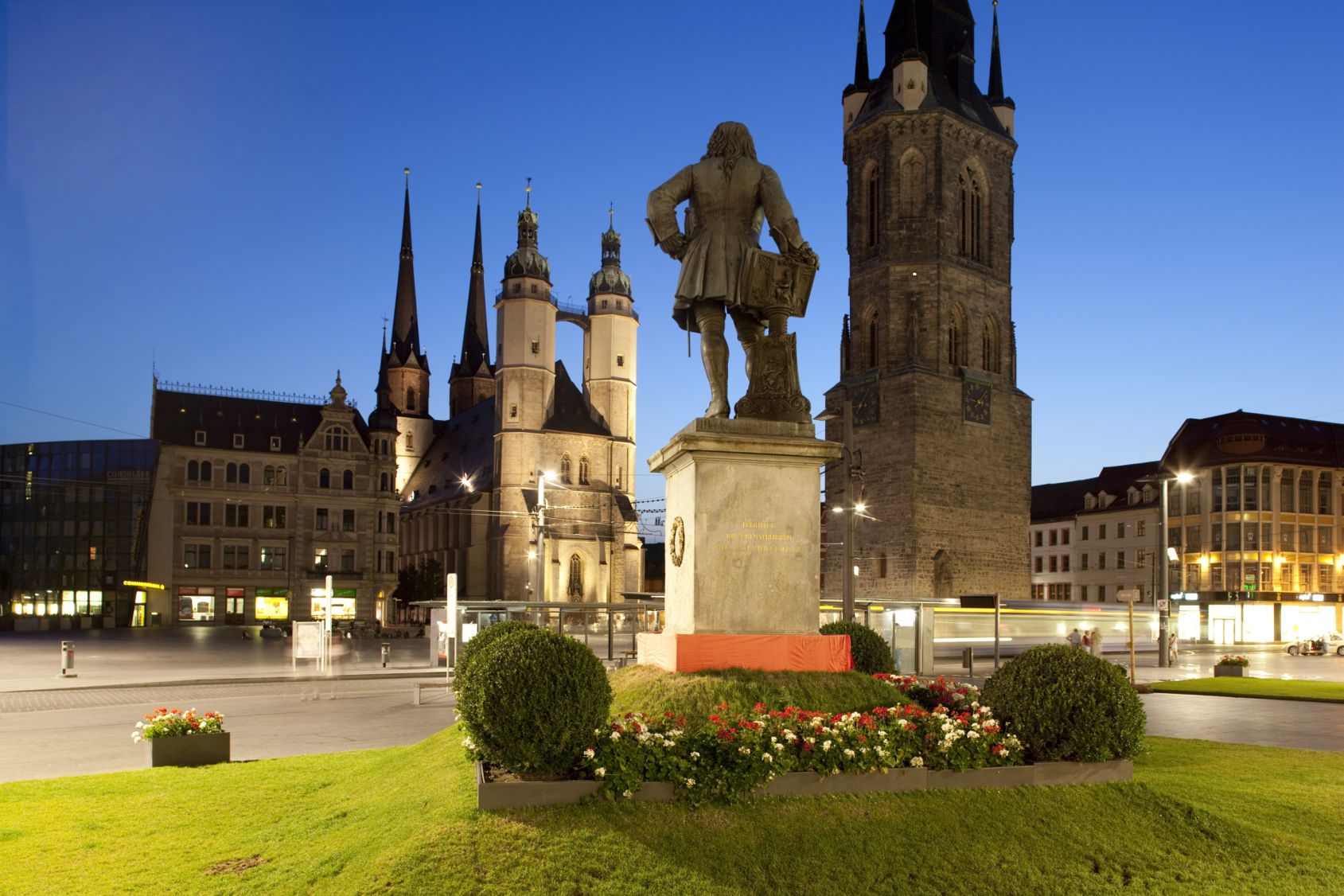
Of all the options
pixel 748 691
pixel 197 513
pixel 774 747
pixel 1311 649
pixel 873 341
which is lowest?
pixel 1311 649

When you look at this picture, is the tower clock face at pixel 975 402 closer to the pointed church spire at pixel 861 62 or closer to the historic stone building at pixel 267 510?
the pointed church spire at pixel 861 62

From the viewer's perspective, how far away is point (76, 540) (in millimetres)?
80438

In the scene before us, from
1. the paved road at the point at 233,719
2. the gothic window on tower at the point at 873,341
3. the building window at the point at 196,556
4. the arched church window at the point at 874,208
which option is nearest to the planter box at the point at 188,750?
the paved road at the point at 233,719

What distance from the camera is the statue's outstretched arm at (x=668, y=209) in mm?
10469

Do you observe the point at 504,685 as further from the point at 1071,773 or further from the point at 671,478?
the point at 1071,773

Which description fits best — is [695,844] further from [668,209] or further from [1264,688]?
[1264,688]

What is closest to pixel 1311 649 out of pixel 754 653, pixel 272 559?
pixel 754 653

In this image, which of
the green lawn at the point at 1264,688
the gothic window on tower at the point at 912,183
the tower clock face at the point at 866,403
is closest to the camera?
the green lawn at the point at 1264,688

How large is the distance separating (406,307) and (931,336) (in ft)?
250

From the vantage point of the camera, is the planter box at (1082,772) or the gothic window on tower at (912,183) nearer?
the planter box at (1082,772)

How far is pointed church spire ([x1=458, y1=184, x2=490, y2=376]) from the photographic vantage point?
13012cm

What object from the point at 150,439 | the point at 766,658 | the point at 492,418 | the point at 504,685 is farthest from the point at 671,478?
the point at 492,418

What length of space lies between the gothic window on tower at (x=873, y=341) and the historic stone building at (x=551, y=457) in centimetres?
3018

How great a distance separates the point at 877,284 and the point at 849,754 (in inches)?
2607
